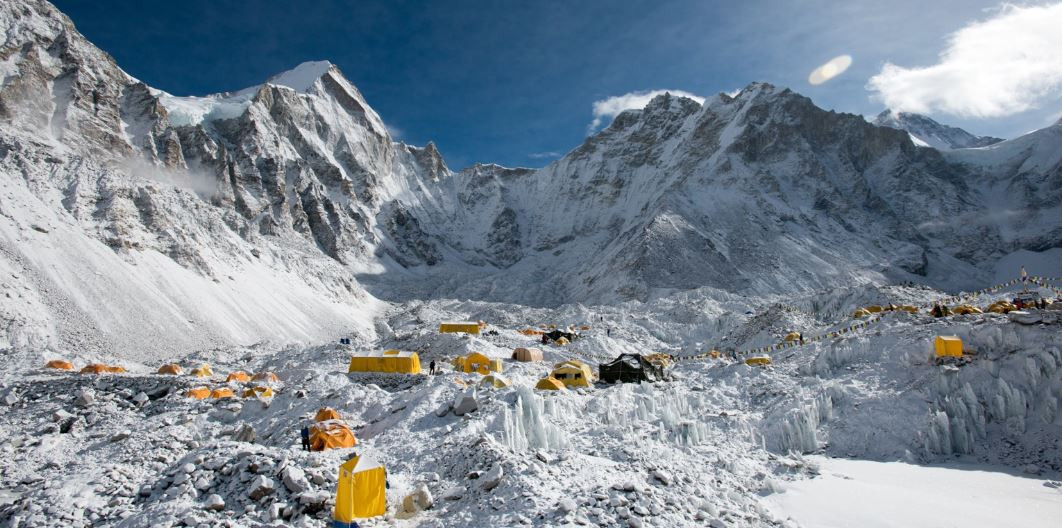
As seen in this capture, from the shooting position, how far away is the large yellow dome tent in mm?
10875

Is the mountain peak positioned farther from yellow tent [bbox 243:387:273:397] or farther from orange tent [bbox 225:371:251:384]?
yellow tent [bbox 243:387:273:397]

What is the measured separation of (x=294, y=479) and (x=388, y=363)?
19.2 metres

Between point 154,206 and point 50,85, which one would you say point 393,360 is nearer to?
point 154,206

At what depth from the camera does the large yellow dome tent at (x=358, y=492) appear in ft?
35.7

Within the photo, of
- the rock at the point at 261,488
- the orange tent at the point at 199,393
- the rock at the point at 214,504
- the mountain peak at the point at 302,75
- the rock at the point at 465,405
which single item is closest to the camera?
the rock at the point at 214,504

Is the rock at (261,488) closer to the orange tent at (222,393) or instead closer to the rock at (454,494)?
the rock at (454,494)

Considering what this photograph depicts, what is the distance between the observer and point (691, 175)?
127 metres

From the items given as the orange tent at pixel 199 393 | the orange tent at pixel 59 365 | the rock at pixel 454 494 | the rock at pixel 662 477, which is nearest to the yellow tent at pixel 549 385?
the rock at pixel 662 477

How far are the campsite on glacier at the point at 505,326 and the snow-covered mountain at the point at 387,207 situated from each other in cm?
55

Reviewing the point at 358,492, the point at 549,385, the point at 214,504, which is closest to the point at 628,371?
the point at 549,385

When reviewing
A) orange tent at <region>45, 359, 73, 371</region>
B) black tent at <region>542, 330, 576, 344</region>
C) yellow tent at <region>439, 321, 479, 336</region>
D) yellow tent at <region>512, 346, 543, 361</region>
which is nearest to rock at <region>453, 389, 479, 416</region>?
yellow tent at <region>512, 346, 543, 361</region>

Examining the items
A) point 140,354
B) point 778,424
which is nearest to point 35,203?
point 140,354

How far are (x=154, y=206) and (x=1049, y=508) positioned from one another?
76446 mm

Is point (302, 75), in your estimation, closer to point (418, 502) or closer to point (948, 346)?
point (948, 346)
